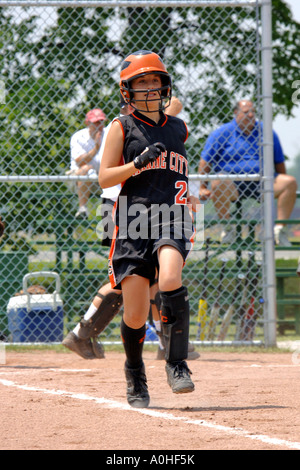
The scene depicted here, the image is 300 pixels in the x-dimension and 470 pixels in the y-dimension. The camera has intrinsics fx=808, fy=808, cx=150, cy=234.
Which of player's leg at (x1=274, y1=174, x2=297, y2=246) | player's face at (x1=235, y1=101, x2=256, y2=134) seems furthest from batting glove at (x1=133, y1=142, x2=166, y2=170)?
player's leg at (x1=274, y1=174, x2=297, y2=246)

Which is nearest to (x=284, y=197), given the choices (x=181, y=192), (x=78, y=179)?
(x=78, y=179)

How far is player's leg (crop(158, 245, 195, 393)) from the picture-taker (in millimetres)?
4133

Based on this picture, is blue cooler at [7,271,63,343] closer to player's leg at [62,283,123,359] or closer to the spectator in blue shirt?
player's leg at [62,283,123,359]

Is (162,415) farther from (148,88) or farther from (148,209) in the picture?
(148,88)

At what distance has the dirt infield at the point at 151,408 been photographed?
3.34 m

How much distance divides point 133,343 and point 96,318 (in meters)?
2.13

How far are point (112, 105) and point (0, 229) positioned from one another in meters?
4.08

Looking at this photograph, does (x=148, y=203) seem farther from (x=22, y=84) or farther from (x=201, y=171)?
(x=22, y=84)

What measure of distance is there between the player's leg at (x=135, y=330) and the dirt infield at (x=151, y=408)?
0.35 feet

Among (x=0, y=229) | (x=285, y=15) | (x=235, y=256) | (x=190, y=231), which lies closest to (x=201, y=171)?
(x=235, y=256)

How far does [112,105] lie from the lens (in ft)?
31.3

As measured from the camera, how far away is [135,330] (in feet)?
14.3

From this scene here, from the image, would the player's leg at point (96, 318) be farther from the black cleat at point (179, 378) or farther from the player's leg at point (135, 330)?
the black cleat at point (179, 378)

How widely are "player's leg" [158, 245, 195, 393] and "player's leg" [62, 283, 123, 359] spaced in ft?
7.16
